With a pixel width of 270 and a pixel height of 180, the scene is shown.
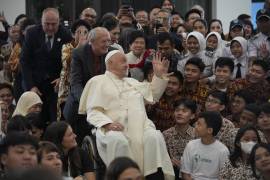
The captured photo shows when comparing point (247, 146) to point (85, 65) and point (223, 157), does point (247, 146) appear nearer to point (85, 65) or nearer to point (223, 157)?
point (223, 157)

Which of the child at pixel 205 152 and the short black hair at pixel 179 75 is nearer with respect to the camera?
the child at pixel 205 152

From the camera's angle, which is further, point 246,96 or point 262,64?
point 262,64

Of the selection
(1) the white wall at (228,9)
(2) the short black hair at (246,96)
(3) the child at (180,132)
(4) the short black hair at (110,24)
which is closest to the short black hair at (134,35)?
(4) the short black hair at (110,24)

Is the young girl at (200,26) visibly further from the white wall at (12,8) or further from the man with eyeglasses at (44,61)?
the white wall at (12,8)

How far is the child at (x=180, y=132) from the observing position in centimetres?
626

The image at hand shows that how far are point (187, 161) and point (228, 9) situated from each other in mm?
8146

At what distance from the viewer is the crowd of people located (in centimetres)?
521

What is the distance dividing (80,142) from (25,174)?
16.3 ft

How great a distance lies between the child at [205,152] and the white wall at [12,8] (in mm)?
7104

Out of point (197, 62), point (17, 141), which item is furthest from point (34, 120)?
point (197, 62)

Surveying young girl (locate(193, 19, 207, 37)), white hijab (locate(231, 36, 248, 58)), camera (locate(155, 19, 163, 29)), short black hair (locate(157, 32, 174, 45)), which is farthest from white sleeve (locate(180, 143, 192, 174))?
camera (locate(155, 19, 163, 29))

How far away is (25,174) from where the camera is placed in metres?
1.46

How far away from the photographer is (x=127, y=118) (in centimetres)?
584

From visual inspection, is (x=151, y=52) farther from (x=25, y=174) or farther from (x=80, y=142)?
(x=25, y=174)
